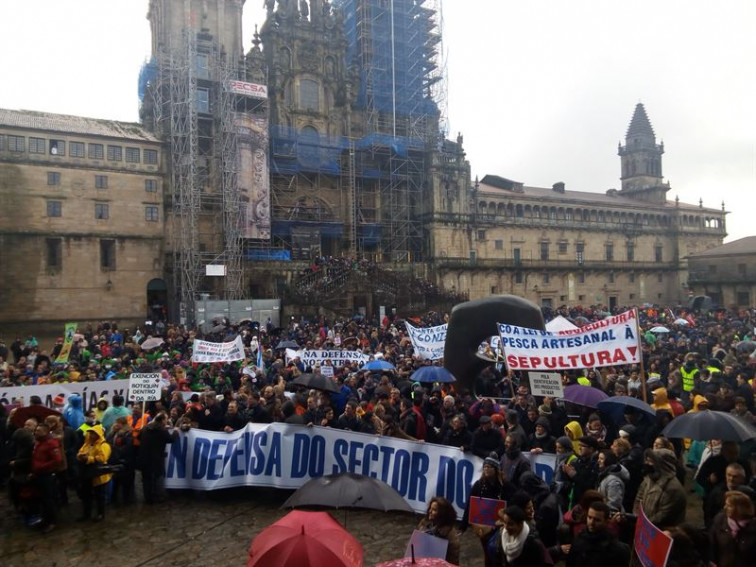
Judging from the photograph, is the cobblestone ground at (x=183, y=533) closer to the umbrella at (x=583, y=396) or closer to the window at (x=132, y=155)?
the umbrella at (x=583, y=396)

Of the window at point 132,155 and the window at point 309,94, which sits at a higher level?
the window at point 309,94

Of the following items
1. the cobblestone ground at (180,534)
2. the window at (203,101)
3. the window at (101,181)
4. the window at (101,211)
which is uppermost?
the window at (203,101)

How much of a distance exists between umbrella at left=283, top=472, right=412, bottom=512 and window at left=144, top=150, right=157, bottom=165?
38064mm

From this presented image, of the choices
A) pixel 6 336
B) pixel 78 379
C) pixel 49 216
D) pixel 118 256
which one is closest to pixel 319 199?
pixel 118 256

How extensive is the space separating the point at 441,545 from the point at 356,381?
9.25 meters

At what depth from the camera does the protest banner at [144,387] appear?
11.5m

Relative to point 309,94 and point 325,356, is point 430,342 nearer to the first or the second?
point 325,356

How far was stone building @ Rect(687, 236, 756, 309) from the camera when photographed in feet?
192

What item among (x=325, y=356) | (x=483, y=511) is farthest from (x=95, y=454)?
(x=325, y=356)

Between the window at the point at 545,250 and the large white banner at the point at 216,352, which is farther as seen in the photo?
the window at the point at 545,250

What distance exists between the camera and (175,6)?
4384 cm

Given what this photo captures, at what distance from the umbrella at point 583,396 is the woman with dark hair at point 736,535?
4.82 metres

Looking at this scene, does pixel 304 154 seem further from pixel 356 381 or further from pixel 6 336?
pixel 356 381

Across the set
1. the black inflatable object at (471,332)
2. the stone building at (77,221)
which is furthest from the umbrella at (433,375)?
the stone building at (77,221)
